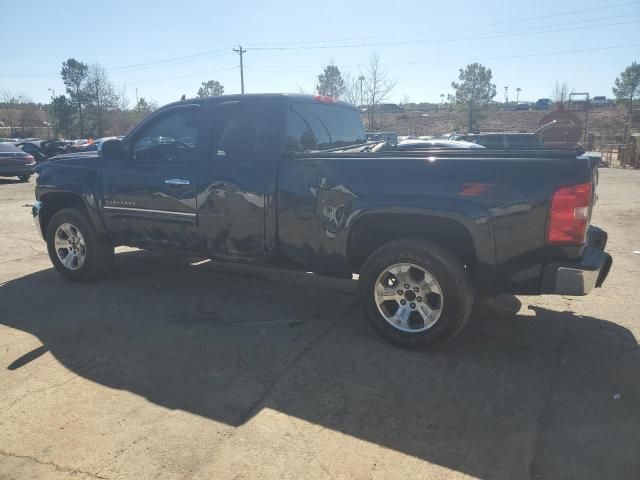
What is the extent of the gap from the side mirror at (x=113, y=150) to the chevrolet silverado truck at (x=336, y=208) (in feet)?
0.05

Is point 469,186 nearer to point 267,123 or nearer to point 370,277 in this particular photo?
point 370,277

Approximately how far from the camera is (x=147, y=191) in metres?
4.76

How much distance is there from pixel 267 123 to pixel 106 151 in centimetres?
184

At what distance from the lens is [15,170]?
17.2 metres

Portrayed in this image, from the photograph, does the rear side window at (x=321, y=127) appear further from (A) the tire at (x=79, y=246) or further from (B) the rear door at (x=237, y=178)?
(A) the tire at (x=79, y=246)

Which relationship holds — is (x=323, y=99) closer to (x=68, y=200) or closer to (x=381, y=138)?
(x=68, y=200)

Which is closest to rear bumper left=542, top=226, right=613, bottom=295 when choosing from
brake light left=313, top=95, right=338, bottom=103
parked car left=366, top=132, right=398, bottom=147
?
brake light left=313, top=95, right=338, bottom=103

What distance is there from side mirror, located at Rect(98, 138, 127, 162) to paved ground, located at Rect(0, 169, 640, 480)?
1.40 meters

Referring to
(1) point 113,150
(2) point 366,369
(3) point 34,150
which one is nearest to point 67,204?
(1) point 113,150

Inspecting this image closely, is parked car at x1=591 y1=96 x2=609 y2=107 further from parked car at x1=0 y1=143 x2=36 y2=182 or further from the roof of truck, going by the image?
the roof of truck

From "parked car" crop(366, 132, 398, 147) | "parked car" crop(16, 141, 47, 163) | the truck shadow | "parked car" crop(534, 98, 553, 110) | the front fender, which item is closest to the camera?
the truck shadow

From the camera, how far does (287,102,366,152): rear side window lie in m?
4.33

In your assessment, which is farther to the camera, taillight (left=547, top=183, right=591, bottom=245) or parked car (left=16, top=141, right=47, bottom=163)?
parked car (left=16, top=141, right=47, bottom=163)

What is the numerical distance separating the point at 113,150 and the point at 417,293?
11.0ft
